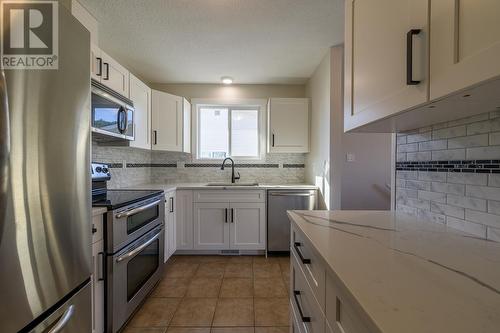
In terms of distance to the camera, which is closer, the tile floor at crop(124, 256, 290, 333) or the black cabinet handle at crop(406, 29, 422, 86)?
the black cabinet handle at crop(406, 29, 422, 86)

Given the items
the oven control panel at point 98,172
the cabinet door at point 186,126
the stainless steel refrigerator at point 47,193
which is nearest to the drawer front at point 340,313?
the stainless steel refrigerator at point 47,193

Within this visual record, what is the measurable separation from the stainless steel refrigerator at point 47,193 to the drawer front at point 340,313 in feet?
3.02

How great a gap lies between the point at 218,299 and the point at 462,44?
223 centimetres

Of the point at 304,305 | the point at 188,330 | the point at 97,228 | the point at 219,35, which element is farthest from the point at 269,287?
the point at 219,35

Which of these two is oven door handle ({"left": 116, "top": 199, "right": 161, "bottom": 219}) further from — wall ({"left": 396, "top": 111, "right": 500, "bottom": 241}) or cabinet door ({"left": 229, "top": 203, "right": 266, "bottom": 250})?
wall ({"left": 396, "top": 111, "right": 500, "bottom": 241})

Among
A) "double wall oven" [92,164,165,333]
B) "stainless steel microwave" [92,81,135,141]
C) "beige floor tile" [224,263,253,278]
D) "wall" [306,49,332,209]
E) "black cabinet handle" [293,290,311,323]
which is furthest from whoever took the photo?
"wall" [306,49,332,209]

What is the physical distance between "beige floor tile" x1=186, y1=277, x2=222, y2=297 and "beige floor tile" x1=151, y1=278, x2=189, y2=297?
0.19 feet

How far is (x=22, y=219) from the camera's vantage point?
2.49ft

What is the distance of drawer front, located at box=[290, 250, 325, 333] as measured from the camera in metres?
0.85

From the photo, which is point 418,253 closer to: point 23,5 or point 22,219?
point 22,219

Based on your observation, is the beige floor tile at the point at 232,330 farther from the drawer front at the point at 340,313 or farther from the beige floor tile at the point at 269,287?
the drawer front at the point at 340,313

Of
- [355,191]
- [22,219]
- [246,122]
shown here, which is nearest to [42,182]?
[22,219]

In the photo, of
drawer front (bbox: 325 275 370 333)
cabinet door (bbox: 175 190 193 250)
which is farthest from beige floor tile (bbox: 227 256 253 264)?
drawer front (bbox: 325 275 370 333)

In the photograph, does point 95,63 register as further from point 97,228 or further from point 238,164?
point 238,164
